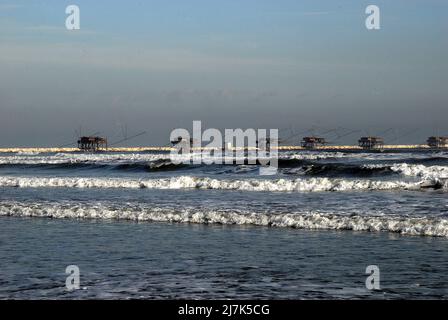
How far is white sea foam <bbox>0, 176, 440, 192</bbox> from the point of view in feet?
87.0

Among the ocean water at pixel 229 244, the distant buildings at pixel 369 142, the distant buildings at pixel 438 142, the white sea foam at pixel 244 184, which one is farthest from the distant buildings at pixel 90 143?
the ocean water at pixel 229 244

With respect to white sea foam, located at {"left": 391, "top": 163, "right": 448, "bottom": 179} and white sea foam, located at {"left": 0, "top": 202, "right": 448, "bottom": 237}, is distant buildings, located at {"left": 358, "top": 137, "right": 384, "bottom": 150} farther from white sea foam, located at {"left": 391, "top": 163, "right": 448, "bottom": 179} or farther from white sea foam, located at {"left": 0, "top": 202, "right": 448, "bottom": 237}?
white sea foam, located at {"left": 0, "top": 202, "right": 448, "bottom": 237}

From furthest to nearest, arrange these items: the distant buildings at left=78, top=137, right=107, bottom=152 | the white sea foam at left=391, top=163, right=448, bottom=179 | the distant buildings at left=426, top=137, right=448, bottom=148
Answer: the distant buildings at left=426, top=137, right=448, bottom=148 < the distant buildings at left=78, top=137, right=107, bottom=152 < the white sea foam at left=391, top=163, right=448, bottom=179

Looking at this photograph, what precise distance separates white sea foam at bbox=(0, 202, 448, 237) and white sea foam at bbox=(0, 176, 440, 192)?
8.61m

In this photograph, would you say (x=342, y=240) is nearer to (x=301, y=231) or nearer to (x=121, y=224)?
(x=301, y=231)

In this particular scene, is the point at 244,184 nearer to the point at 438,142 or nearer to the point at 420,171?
the point at 420,171

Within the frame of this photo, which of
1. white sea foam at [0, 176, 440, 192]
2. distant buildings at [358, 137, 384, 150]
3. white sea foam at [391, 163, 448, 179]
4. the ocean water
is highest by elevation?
distant buildings at [358, 137, 384, 150]

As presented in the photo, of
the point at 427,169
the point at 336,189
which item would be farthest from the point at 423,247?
the point at 427,169

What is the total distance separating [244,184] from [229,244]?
15213 mm

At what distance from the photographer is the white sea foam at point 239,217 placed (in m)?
14.4

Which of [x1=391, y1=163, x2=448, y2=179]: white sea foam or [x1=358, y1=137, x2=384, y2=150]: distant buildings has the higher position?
[x1=358, y1=137, x2=384, y2=150]: distant buildings

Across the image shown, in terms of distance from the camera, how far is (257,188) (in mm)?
27469

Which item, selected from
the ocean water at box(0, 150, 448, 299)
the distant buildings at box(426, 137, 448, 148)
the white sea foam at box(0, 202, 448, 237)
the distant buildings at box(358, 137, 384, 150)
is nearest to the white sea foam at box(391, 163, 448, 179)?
the ocean water at box(0, 150, 448, 299)

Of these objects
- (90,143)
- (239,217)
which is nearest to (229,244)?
(239,217)
